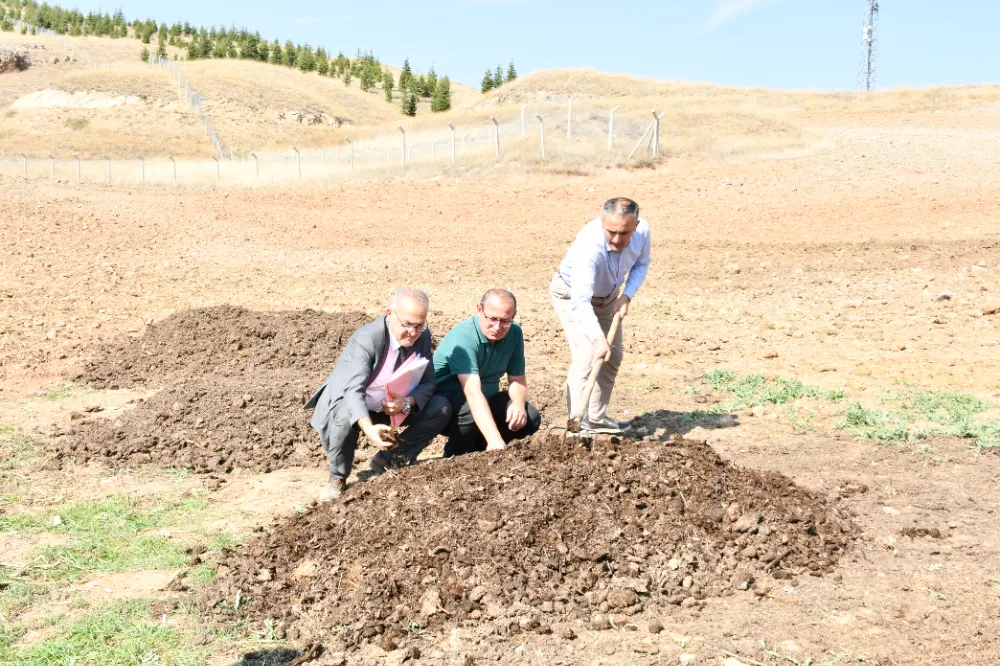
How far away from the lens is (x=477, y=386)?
5.34m

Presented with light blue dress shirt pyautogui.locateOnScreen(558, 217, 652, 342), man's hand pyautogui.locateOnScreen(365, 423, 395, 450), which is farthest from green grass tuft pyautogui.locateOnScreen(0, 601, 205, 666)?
light blue dress shirt pyautogui.locateOnScreen(558, 217, 652, 342)

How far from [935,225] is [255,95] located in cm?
4720

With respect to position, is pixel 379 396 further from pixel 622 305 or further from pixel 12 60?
pixel 12 60

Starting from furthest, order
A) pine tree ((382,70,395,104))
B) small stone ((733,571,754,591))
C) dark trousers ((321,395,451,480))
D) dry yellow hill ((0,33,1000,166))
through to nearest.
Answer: pine tree ((382,70,395,104))
dry yellow hill ((0,33,1000,166))
dark trousers ((321,395,451,480))
small stone ((733,571,754,591))

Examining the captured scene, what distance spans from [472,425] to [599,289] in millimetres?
1226

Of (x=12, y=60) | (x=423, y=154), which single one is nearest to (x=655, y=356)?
(x=423, y=154)

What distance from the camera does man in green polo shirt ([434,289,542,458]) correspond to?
17.1 feet

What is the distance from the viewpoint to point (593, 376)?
17.7 ft

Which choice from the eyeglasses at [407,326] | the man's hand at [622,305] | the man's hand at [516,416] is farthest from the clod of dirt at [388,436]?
the man's hand at [622,305]

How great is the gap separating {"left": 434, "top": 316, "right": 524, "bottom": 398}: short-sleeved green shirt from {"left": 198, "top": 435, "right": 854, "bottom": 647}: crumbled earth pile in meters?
0.65

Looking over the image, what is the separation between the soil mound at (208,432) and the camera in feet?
21.2

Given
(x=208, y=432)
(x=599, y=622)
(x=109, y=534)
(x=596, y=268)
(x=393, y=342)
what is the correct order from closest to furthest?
(x=599, y=622) → (x=109, y=534) → (x=393, y=342) → (x=596, y=268) → (x=208, y=432)

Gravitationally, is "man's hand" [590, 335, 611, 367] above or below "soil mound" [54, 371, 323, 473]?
above

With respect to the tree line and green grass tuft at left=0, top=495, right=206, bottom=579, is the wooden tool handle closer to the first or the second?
green grass tuft at left=0, top=495, right=206, bottom=579
